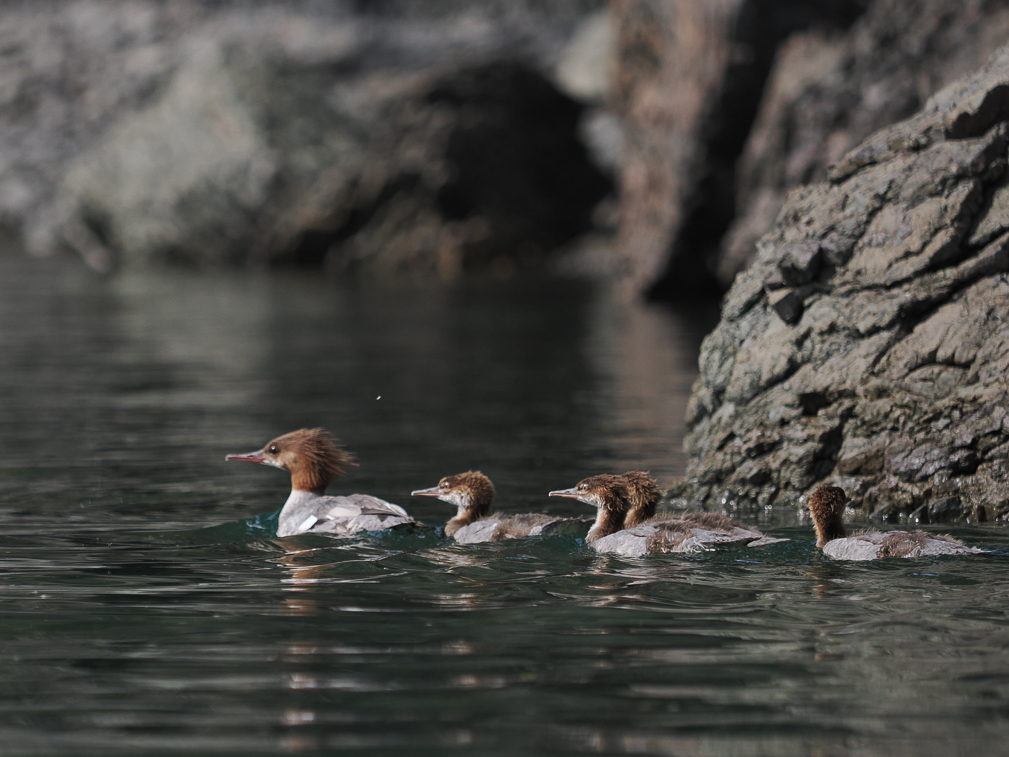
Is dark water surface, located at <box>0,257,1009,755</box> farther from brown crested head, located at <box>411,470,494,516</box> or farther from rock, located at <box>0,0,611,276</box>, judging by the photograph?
rock, located at <box>0,0,611,276</box>

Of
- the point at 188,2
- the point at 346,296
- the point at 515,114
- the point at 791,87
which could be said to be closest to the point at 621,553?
the point at 791,87

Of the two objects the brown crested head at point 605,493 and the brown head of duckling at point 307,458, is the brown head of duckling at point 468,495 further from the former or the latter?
the brown head of duckling at point 307,458

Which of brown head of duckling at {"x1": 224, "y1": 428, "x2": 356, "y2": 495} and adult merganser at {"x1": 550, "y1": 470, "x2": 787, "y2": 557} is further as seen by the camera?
brown head of duckling at {"x1": 224, "y1": 428, "x2": 356, "y2": 495}

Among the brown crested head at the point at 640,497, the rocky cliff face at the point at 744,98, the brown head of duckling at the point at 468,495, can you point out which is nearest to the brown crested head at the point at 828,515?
the brown crested head at the point at 640,497

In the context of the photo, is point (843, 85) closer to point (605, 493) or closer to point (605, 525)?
point (605, 493)

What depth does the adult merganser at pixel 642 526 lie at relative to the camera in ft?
28.6

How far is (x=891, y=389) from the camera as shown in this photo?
10.9 metres

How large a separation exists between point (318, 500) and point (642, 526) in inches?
99.2

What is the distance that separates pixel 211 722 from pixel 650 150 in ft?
120

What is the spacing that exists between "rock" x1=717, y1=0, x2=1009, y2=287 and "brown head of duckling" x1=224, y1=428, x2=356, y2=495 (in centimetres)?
1929

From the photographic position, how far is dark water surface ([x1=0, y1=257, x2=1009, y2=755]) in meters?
5.61

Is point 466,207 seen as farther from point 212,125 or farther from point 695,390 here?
point 695,390

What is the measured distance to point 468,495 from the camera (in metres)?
10.0

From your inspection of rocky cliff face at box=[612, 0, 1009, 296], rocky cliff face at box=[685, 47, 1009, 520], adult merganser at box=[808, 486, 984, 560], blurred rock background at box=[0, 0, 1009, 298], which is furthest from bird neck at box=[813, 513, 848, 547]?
rocky cliff face at box=[612, 0, 1009, 296]
